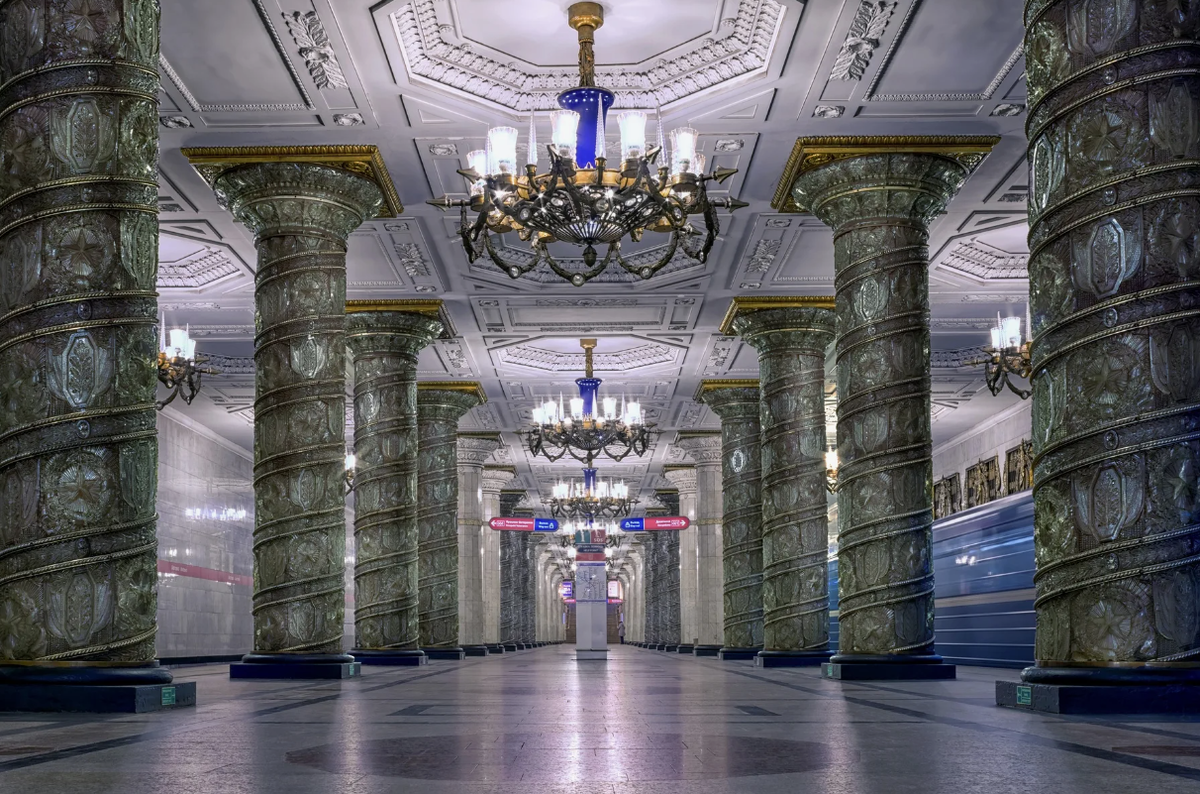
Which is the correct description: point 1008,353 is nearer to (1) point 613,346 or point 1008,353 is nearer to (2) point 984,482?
(1) point 613,346

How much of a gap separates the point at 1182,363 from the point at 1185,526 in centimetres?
68

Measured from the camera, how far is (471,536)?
2855 cm

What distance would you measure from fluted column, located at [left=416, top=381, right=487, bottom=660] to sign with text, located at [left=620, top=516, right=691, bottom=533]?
11.4 meters

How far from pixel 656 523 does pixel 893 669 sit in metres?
23.0

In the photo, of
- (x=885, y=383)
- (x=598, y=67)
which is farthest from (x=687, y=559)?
(x=598, y=67)

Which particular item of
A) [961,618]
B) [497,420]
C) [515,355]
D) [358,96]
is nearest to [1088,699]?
[358,96]

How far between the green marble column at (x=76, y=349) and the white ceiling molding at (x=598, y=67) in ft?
10.3

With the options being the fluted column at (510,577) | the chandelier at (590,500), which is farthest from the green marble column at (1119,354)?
the fluted column at (510,577)

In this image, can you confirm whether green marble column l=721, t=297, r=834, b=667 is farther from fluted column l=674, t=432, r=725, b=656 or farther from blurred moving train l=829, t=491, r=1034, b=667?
fluted column l=674, t=432, r=725, b=656

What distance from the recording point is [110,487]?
234 inches

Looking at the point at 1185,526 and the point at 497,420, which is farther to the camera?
the point at 497,420

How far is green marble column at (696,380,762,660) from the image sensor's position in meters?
20.1

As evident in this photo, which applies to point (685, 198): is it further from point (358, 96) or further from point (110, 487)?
point (110, 487)

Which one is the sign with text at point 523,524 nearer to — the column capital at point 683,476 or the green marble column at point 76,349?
the column capital at point 683,476
